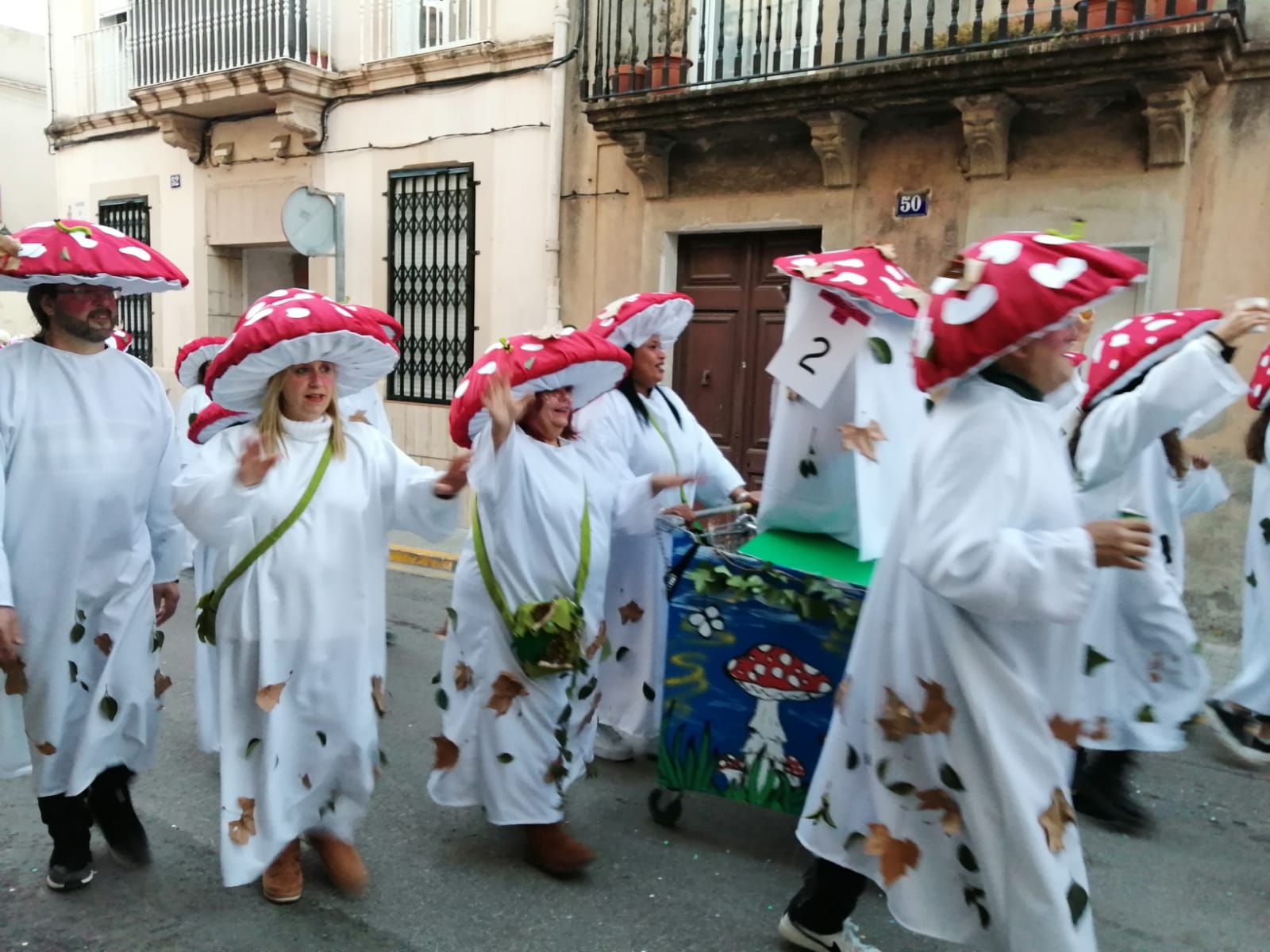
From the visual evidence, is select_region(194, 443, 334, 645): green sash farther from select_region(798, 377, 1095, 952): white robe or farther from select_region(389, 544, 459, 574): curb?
select_region(389, 544, 459, 574): curb

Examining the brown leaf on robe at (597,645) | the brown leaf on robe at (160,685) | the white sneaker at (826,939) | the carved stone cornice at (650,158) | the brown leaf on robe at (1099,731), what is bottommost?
the white sneaker at (826,939)

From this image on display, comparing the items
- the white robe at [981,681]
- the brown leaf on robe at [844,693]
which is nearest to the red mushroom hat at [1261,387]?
the white robe at [981,681]

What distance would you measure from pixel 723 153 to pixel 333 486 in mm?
6976

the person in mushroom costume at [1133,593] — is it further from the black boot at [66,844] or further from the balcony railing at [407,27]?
the balcony railing at [407,27]

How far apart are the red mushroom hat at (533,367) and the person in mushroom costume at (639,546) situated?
619mm

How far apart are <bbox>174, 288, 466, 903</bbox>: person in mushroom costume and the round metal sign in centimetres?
640

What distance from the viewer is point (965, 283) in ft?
7.43

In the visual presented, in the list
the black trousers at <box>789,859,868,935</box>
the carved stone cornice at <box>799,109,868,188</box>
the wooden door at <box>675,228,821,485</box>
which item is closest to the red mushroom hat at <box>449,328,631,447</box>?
the black trousers at <box>789,859,868,935</box>

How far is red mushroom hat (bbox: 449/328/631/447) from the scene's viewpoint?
10.6ft

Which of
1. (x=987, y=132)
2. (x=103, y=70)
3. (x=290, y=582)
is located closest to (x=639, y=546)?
(x=290, y=582)

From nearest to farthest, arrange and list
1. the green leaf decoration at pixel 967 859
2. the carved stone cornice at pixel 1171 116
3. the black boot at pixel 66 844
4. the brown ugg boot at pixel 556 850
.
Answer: the green leaf decoration at pixel 967 859 → the black boot at pixel 66 844 → the brown ugg boot at pixel 556 850 → the carved stone cornice at pixel 1171 116

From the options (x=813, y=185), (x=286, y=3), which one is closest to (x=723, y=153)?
(x=813, y=185)

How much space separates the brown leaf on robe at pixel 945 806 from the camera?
234 centimetres

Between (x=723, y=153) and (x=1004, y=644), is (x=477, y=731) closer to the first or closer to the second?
(x=1004, y=644)
